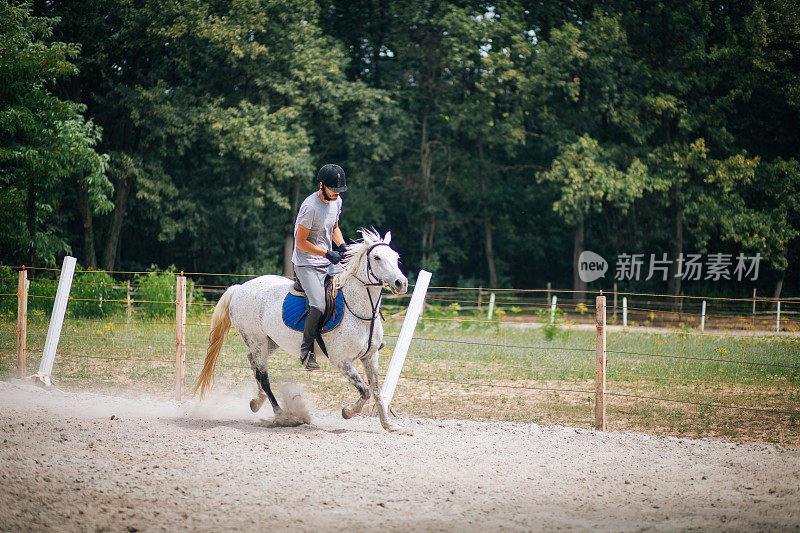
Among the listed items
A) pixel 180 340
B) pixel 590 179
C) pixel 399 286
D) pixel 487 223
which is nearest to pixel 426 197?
pixel 487 223

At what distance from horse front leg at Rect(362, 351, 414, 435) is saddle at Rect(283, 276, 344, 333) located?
1.72 feet

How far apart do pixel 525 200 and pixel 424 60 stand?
851cm

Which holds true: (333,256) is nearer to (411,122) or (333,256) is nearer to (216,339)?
(216,339)

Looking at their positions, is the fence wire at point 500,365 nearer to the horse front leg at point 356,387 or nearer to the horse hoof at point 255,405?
the horse front leg at point 356,387

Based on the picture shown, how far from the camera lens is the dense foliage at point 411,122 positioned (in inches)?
958

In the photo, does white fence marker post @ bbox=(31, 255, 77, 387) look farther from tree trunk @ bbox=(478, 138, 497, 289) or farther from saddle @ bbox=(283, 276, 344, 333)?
tree trunk @ bbox=(478, 138, 497, 289)

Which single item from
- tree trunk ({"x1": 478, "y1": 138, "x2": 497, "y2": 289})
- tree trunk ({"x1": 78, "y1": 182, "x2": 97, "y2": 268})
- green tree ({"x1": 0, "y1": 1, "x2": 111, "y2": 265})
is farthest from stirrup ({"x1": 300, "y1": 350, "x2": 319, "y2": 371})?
tree trunk ({"x1": 478, "y1": 138, "x2": 497, "y2": 289})

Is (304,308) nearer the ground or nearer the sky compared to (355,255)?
nearer the ground

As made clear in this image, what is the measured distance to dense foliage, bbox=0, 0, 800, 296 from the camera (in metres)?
24.3

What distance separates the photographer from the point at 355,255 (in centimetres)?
657

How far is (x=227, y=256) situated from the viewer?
29.3m

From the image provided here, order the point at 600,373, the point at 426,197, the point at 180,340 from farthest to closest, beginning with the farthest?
the point at 426,197, the point at 180,340, the point at 600,373

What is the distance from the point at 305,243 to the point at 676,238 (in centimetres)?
2522

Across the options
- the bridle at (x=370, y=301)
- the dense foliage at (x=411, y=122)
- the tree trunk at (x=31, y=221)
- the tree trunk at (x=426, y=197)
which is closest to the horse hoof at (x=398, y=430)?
the bridle at (x=370, y=301)
